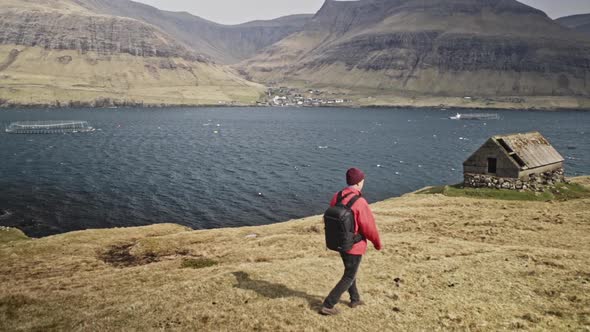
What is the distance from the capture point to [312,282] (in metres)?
21.4

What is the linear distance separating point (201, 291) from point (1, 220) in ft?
192

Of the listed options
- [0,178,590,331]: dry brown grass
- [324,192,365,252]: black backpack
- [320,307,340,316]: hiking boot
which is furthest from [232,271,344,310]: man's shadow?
[324,192,365,252]: black backpack

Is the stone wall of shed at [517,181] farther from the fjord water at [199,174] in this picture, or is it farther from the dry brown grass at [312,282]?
the fjord water at [199,174]

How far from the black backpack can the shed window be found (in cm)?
4792

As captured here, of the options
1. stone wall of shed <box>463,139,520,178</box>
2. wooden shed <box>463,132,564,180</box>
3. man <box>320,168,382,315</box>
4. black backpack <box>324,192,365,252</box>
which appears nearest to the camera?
black backpack <box>324,192,365,252</box>

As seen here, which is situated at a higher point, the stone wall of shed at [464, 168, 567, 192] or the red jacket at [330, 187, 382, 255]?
the red jacket at [330, 187, 382, 255]

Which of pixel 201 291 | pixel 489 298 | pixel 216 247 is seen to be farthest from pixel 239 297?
pixel 216 247

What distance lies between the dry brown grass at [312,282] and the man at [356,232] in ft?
3.10

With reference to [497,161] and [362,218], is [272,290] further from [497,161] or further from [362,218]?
[497,161]

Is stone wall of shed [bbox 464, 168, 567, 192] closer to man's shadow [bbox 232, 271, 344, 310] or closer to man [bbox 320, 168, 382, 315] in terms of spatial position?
man's shadow [bbox 232, 271, 344, 310]

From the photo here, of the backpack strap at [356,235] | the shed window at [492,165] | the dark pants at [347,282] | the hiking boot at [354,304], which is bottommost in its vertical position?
the shed window at [492,165]

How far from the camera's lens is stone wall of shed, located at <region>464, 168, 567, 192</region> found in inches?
2148

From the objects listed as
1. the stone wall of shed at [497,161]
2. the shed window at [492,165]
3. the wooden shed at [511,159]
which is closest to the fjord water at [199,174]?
the stone wall of shed at [497,161]

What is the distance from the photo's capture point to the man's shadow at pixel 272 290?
62.1 feet
